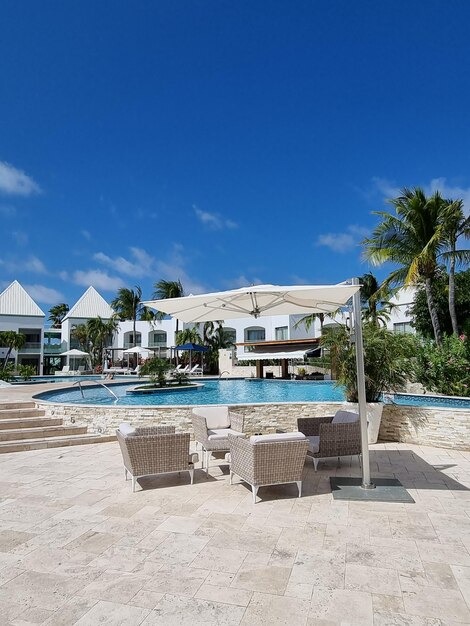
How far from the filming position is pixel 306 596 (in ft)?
10.1

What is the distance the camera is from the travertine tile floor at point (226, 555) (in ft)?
9.59

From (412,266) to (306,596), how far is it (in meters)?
17.2

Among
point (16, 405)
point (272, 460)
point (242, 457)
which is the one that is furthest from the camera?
point (16, 405)

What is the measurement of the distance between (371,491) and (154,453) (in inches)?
125

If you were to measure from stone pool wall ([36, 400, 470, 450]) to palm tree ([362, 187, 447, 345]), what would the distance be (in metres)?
9.85

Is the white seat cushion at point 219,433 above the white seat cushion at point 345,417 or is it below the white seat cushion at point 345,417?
below

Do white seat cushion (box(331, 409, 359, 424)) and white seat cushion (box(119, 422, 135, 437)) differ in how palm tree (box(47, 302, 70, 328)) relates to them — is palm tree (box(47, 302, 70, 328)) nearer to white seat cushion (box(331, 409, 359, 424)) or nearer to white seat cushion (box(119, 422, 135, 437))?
white seat cushion (box(119, 422, 135, 437))

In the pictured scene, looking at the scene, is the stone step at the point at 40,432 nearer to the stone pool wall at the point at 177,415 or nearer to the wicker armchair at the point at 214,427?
the stone pool wall at the point at 177,415

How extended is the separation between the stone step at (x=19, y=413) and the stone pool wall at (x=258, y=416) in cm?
18

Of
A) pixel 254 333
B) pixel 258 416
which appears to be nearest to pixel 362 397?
pixel 258 416

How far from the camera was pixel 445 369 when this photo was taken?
14.4 m

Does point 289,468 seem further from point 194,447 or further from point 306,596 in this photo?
point 194,447

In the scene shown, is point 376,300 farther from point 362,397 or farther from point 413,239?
point 362,397

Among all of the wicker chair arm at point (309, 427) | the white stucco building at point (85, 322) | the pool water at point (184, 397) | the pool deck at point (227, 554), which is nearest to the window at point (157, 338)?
the white stucco building at point (85, 322)
